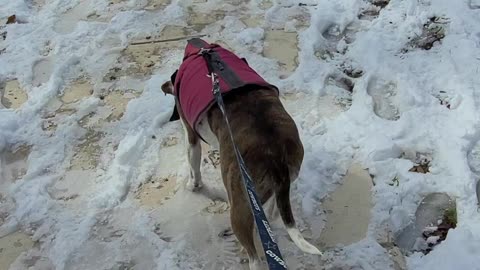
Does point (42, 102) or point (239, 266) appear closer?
point (239, 266)

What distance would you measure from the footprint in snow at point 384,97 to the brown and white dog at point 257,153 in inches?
58.6

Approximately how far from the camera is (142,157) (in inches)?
173

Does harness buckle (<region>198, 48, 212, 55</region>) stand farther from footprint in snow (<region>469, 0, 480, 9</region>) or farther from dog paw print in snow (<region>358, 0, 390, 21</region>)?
footprint in snow (<region>469, 0, 480, 9</region>)

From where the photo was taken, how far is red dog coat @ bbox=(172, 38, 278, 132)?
11.1ft

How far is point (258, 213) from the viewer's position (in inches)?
96.4

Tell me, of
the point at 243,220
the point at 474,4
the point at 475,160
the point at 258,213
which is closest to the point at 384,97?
the point at 475,160

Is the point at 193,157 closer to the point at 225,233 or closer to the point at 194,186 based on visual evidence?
the point at 194,186

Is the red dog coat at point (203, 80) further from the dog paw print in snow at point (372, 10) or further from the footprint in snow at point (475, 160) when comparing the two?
the dog paw print in snow at point (372, 10)

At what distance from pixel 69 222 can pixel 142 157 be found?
2.43ft

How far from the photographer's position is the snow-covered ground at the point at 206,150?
3697 millimetres

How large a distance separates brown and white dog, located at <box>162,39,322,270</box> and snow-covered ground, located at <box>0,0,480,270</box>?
2.16ft

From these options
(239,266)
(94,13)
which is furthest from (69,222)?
(94,13)

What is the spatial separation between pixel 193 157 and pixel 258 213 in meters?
1.57

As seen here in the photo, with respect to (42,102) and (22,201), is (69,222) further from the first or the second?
(42,102)
